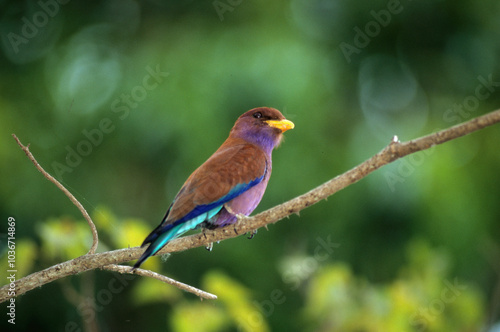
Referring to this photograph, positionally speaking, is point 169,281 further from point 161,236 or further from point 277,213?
point 277,213

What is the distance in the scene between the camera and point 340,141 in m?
6.25

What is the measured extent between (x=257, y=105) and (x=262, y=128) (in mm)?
1742

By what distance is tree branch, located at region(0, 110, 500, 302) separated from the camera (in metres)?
2.12

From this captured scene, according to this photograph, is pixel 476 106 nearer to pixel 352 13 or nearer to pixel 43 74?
pixel 352 13

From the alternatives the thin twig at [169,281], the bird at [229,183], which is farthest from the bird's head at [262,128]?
the thin twig at [169,281]

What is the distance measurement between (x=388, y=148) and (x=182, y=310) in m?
1.67

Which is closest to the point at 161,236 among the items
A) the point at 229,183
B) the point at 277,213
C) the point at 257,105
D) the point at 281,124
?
the point at 277,213

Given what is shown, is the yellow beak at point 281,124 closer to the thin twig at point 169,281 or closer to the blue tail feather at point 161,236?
the blue tail feather at point 161,236

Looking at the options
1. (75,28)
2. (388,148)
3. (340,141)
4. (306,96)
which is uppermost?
(388,148)

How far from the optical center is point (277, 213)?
245 centimetres

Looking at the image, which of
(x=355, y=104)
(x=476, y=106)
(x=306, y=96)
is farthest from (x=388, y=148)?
(x=355, y=104)

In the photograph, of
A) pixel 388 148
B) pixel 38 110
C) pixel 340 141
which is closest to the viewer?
pixel 388 148

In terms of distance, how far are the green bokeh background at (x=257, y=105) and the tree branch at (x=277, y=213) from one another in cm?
235

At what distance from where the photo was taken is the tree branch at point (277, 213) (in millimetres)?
2125
